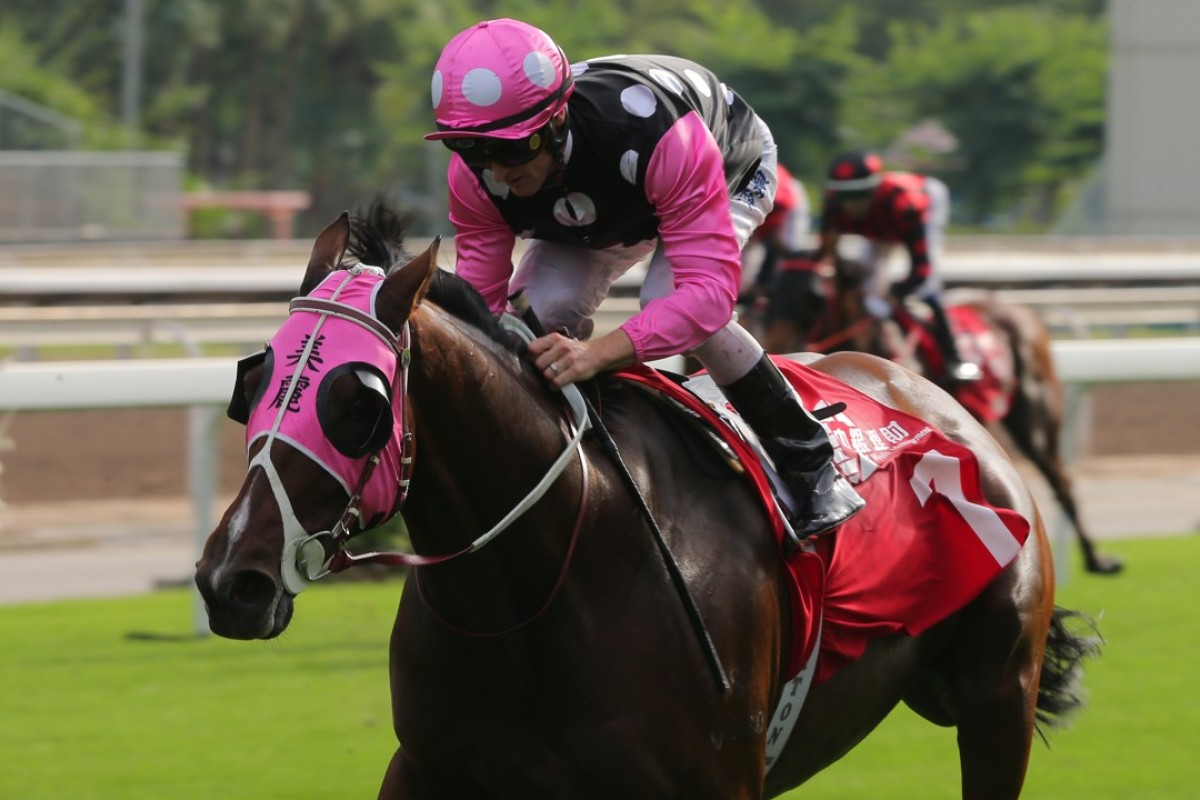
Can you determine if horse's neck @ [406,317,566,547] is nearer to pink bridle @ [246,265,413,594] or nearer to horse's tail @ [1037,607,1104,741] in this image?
pink bridle @ [246,265,413,594]

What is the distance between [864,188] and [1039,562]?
15.3 ft

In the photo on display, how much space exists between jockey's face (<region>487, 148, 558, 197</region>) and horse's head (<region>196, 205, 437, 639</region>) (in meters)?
0.34

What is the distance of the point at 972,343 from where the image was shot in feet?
28.1

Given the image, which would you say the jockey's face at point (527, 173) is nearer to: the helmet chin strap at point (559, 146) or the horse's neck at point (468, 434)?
the helmet chin strap at point (559, 146)

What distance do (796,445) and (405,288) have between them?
96 cm

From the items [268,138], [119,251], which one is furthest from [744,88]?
[119,251]

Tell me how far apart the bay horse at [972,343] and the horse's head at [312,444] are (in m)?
5.32

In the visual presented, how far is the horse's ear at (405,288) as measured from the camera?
2.71m

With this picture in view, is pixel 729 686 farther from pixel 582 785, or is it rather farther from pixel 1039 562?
pixel 1039 562

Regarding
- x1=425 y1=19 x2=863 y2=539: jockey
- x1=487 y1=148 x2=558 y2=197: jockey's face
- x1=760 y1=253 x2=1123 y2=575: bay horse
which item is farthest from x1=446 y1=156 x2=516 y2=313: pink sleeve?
x1=760 y1=253 x2=1123 y2=575: bay horse

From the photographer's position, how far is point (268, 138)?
1823 inches

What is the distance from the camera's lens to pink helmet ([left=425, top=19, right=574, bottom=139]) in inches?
115

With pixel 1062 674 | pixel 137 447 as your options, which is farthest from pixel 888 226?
pixel 137 447

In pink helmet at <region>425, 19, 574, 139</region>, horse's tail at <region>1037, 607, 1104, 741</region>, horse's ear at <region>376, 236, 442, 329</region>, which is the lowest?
horse's tail at <region>1037, 607, 1104, 741</region>
